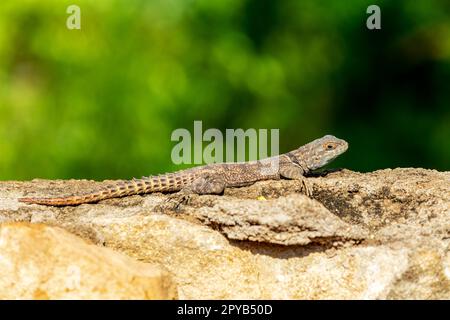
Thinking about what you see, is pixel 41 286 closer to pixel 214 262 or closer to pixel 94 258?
pixel 94 258

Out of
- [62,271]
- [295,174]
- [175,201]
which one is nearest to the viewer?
[62,271]

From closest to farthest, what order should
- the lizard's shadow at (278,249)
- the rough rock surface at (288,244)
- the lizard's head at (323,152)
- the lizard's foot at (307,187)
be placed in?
the rough rock surface at (288,244)
the lizard's shadow at (278,249)
the lizard's foot at (307,187)
the lizard's head at (323,152)

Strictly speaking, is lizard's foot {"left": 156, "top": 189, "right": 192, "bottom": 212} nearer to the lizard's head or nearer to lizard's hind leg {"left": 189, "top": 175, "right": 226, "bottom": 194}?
lizard's hind leg {"left": 189, "top": 175, "right": 226, "bottom": 194}

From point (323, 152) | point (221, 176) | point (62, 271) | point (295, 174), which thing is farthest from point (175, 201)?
point (323, 152)

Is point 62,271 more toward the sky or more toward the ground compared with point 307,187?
more toward the ground

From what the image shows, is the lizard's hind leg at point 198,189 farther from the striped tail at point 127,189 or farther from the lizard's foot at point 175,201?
the striped tail at point 127,189

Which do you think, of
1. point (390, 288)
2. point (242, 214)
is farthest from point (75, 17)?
point (390, 288)

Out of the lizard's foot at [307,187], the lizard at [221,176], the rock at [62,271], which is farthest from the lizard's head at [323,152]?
the rock at [62,271]

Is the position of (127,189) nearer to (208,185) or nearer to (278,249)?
(208,185)
